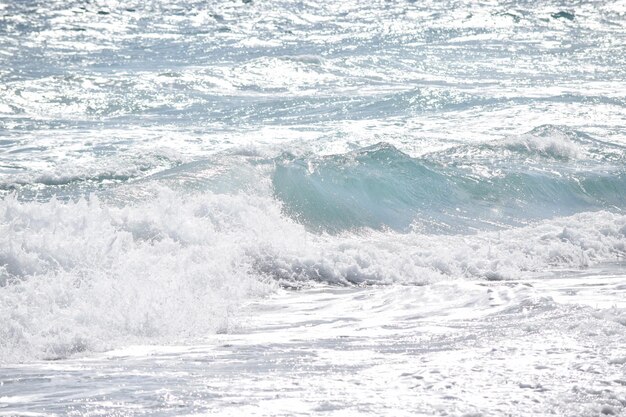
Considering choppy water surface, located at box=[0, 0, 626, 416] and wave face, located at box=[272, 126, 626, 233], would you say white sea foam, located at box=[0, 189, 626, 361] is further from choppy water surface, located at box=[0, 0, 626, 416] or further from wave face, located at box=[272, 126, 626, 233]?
wave face, located at box=[272, 126, 626, 233]

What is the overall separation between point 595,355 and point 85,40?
94.3ft

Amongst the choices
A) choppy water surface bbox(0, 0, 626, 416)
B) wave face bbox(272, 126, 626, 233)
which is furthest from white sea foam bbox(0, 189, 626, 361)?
wave face bbox(272, 126, 626, 233)

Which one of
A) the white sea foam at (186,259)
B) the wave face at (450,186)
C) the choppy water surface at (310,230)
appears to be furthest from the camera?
the wave face at (450,186)

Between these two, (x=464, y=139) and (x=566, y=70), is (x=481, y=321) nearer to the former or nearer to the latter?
(x=464, y=139)

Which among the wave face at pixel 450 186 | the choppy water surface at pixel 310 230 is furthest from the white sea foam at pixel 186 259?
the wave face at pixel 450 186

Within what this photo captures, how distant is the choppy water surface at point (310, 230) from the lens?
6242mm

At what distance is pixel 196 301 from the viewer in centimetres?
880

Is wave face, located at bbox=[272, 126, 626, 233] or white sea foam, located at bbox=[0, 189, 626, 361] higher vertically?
white sea foam, located at bbox=[0, 189, 626, 361]

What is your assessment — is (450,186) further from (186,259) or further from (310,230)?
(186,259)

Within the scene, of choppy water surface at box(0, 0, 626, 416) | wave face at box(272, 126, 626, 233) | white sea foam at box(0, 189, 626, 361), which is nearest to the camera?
choppy water surface at box(0, 0, 626, 416)

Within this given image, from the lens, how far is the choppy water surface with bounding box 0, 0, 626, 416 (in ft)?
20.5

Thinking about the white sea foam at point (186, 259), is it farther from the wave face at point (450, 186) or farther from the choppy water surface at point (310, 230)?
the wave face at point (450, 186)

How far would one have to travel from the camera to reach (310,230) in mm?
13172

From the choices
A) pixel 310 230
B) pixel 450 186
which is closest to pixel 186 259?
pixel 310 230
